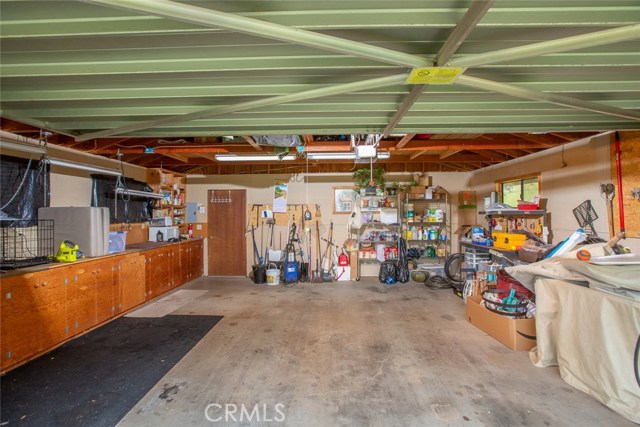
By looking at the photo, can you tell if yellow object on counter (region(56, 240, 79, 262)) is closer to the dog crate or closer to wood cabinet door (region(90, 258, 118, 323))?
the dog crate

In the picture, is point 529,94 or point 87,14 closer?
point 87,14

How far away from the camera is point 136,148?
446cm

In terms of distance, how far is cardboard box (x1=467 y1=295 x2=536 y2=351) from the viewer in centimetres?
305

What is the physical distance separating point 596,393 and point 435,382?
1.23 metres

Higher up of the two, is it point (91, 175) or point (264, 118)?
point (264, 118)

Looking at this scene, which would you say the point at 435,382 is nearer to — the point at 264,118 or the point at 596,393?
the point at 596,393

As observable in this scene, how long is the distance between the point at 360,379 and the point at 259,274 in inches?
160

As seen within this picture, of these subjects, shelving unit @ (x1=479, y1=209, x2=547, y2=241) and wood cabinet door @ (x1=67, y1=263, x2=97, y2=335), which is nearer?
wood cabinet door @ (x1=67, y1=263, x2=97, y2=335)

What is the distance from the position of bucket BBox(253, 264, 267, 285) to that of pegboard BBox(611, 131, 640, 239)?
5805 millimetres

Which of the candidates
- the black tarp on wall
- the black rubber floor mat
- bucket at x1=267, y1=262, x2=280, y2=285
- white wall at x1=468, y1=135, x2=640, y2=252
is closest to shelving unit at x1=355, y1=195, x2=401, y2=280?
bucket at x1=267, y1=262, x2=280, y2=285

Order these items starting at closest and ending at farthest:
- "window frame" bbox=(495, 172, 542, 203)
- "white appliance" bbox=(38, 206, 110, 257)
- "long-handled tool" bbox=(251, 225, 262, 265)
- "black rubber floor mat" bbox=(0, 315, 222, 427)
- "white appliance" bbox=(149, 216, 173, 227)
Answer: "black rubber floor mat" bbox=(0, 315, 222, 427) → "white appliance" bbox=(38, 206, 110, 257) → "window frame" bbox=(495, 172, 542, 203) → "white appliance" bbox=(149, 216, 173, 227) → "long-handled tool" bbox=(251, 225, 262, 265)

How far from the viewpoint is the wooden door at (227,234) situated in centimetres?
695

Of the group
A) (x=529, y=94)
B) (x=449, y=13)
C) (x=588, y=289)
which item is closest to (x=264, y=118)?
(x=449, y=13)

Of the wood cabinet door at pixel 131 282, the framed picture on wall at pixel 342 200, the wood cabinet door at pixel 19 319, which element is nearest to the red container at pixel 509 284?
the framed picture on wall at pixel 342 200
